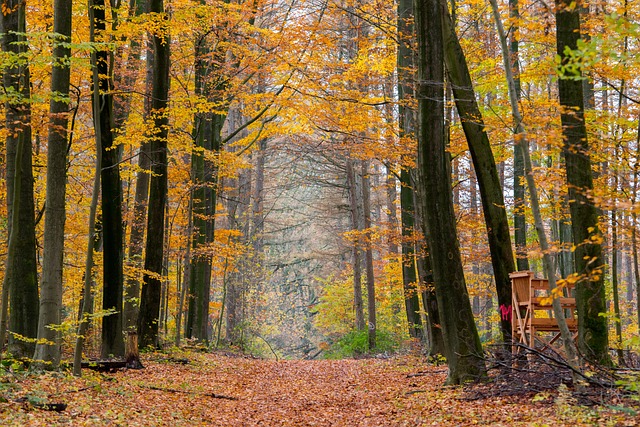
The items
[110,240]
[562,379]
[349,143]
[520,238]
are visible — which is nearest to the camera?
[562,379]

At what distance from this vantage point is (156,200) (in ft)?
40.1

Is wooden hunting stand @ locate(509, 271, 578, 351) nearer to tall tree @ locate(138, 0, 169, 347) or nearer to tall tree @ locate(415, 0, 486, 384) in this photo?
tall tree @ locate(415, 0, 486, 384)

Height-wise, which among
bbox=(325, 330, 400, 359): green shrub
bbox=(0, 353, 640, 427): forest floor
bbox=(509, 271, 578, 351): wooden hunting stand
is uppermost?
bbox=(509, 271, 578, 351): wooden hunting stand

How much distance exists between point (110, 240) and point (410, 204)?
23.9 ft

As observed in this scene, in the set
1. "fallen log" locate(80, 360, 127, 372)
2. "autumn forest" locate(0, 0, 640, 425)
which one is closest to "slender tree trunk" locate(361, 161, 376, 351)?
"autumn forest" locate(0, 0, 640, 425)

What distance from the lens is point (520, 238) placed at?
1429 centimetres

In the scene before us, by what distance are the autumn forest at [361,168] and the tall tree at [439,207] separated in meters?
0.03

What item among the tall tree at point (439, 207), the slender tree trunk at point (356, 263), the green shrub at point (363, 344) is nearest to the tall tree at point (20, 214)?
the tall tree at point (439, 207)

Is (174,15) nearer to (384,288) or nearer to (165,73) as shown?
(165,73)

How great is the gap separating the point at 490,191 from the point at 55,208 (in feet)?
21.6

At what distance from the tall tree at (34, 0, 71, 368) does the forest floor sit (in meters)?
0.54

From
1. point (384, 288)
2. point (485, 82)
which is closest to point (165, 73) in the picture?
point (485, 82)

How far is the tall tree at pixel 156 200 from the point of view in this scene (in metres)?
11.9

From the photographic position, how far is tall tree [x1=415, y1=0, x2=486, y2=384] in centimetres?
838
